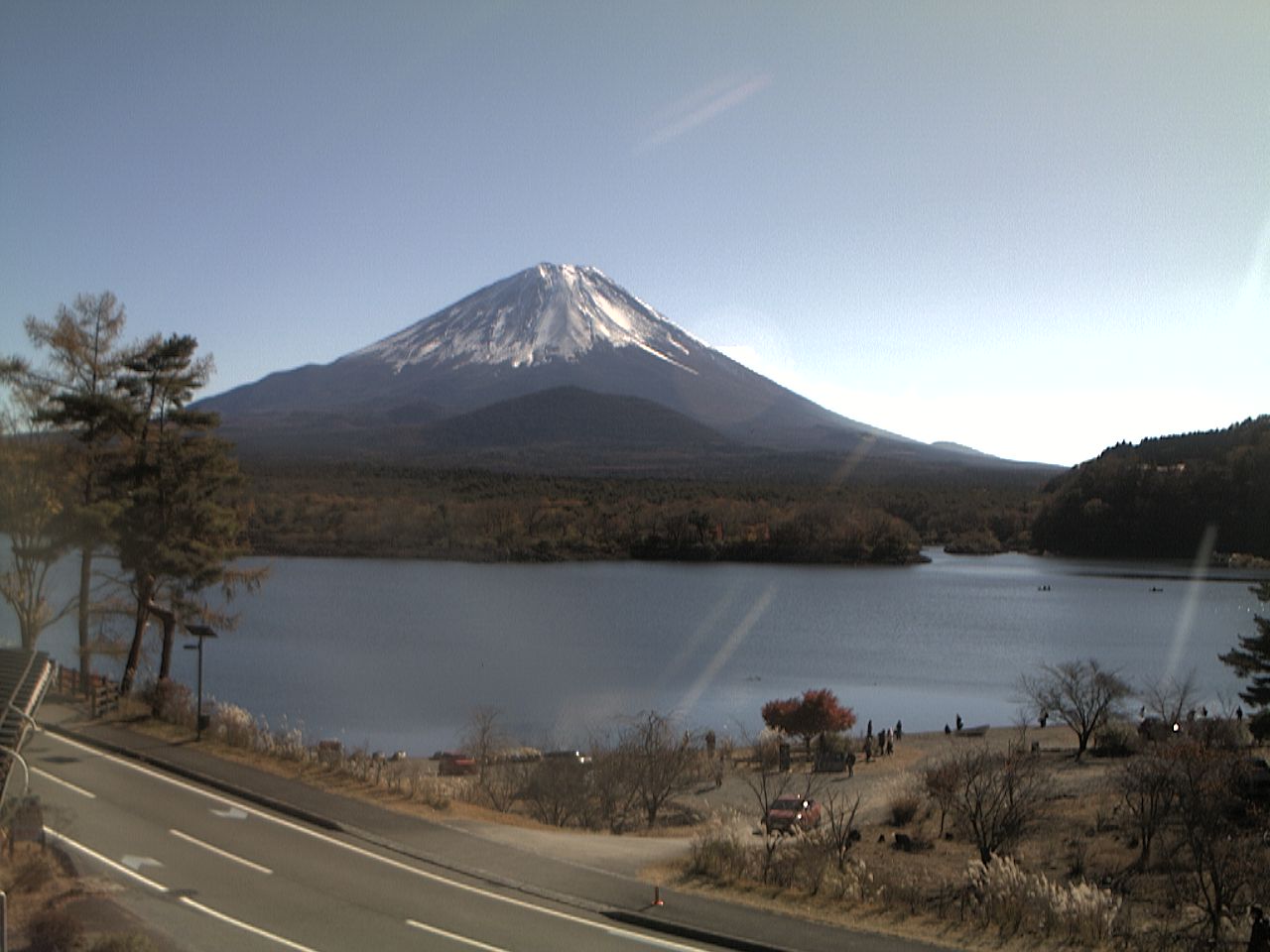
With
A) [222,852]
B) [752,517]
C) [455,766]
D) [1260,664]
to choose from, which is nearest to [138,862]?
[222,852]

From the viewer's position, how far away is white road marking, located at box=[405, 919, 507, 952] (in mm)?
5794

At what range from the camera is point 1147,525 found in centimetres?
7094

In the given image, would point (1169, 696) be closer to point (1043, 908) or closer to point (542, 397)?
point (1043, 908)

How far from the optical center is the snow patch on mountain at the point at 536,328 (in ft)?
510

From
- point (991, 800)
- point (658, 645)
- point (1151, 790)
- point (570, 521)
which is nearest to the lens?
point (1151, 790)

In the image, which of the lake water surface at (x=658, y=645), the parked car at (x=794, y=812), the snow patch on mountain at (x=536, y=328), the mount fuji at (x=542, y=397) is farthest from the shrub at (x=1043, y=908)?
the snow patch on mountain at (x=536, y=328)

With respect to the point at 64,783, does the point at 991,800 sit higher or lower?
higher

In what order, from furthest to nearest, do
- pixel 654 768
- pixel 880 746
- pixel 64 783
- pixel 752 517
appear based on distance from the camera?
1. pixel 752 517
2. pixel 880 746
3. pixel 654 768
4. pixel 64 783

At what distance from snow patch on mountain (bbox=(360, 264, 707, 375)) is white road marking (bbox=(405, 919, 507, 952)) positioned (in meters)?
147

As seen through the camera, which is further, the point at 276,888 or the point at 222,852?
the point at 222,852

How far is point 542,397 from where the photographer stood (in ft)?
440

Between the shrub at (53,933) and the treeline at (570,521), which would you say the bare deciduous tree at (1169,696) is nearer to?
the shrub at (53,933)

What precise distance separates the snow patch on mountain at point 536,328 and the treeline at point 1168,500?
82173mm

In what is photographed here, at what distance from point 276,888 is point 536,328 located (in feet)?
508
